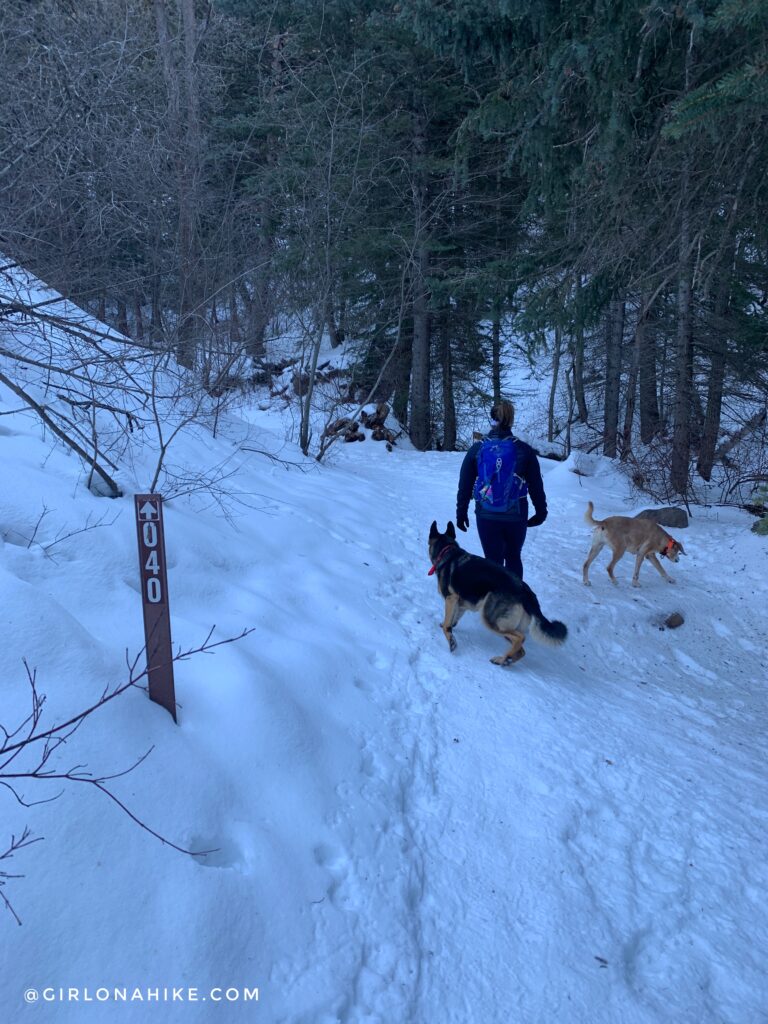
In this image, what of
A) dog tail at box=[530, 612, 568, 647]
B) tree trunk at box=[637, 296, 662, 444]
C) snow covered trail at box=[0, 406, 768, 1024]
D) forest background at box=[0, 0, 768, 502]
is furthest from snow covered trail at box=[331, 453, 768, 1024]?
tree trunk at box=[637, 296, 662, 444]

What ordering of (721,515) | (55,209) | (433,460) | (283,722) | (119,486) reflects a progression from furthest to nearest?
(433,460)
(721,515)
(55,209)
(119,486)
(283,722)

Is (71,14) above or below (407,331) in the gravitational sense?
above

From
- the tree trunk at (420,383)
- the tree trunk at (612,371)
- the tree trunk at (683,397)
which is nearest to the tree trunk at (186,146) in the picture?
the tree trunk at (420,383)

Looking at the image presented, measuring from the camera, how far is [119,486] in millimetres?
5438

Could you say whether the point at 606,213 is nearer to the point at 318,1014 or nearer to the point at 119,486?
the point at 119,486

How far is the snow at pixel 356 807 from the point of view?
223 centimetres

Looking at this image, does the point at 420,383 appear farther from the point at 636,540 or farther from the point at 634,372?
the point at 636,540

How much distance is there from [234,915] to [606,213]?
29.9ft

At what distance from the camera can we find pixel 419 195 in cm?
1587

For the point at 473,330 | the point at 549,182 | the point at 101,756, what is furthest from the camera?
the point at 473,330

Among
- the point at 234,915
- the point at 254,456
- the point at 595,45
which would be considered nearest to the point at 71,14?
the point at 254,456

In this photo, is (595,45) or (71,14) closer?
(595,45)

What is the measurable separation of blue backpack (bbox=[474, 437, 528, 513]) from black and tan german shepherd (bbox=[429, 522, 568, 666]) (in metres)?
0.60

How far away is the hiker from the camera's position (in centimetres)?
540
